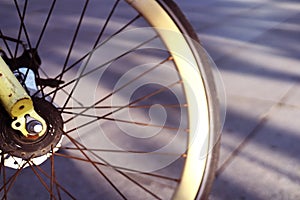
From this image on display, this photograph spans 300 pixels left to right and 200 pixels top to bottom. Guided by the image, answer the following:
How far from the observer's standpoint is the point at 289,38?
3398 millimetres

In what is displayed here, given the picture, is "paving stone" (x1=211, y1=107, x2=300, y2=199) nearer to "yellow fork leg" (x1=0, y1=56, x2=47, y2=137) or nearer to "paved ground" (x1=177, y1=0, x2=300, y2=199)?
"paved ground" (x1=177, y1=0, x2=300, y2=199)

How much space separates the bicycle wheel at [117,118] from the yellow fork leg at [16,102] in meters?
0.04

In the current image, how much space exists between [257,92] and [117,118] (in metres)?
0.86

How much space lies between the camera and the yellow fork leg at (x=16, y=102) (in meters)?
1.14

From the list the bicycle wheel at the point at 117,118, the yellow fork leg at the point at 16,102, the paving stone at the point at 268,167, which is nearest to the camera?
the yellow fork leg at the point at 16,102

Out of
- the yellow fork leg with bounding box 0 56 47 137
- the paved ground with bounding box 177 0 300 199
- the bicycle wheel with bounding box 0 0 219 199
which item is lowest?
the paved ground with bounding box 177 0 300 199

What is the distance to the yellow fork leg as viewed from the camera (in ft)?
3.76

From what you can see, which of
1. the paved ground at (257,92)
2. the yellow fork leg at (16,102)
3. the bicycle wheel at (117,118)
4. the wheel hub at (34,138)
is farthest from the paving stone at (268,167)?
the yellow fork leg at (16,102)

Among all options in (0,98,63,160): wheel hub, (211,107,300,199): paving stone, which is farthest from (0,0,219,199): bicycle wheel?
(211,107,300,199): paving stone

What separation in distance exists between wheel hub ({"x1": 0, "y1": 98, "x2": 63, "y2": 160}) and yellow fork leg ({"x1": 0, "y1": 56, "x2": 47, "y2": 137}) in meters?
0.03

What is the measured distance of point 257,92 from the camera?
2.61 m

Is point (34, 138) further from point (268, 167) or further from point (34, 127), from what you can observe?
point (268, 167)

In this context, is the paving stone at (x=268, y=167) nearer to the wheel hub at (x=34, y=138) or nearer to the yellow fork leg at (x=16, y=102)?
the wheel hub at (x=34, y=138)

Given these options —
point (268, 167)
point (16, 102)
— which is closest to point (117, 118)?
point (268, 167)
